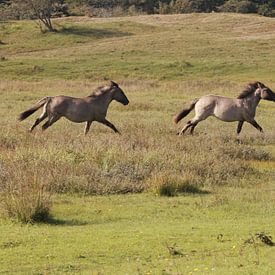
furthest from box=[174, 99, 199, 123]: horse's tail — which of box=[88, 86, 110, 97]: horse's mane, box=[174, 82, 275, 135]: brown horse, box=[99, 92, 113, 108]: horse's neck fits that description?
box=[88, 86, 110, 97]: horse's mane


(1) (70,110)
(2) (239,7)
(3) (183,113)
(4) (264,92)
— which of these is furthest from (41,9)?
(1) (70,110)

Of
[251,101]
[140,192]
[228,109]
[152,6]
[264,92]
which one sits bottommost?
[152,6]

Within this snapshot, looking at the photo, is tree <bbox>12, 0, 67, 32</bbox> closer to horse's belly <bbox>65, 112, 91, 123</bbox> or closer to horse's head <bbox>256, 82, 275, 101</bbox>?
horse's head <bbox>256, 82, 275, 101</bbox>

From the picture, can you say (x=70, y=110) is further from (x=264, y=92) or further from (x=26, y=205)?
(x=26, y=205)

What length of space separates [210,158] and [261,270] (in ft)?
29.8

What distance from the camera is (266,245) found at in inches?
408

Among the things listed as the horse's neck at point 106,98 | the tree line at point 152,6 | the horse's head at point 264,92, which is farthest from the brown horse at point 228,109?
the tree line at point 152,6

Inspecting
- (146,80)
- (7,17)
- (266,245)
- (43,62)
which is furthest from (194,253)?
(7,17)

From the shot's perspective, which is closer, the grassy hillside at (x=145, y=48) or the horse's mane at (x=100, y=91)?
the horse's mane at (x=100, y=91)

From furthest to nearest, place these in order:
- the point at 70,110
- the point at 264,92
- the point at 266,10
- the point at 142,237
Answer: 1. the point at 266,10
2. the point at 264,92
3. the point at 70,110
4. the point at 142,237

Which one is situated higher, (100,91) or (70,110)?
(100,91)

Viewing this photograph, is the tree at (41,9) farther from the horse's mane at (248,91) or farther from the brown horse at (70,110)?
the brown horse at (70,110)

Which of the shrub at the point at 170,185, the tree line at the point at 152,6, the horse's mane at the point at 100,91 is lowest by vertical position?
the tree line at the point at 152,6

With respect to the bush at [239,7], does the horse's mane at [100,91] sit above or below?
above
